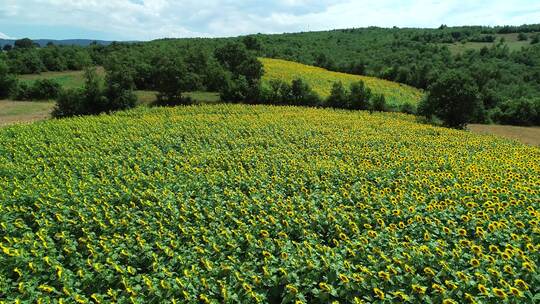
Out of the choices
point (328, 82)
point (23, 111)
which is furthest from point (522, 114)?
point (23, 111)

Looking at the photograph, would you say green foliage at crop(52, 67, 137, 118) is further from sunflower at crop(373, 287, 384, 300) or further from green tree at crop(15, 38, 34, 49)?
green tree at crop(15, 38, 34, 49)

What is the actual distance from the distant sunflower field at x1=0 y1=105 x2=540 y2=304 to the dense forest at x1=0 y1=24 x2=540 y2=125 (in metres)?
19.3

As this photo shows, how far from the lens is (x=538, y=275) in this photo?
5.56 meters

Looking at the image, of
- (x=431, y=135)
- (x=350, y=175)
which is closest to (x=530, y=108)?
(x=431, y=135)

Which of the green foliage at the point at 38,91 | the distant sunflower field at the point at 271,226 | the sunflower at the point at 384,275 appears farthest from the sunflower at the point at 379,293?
the green foliage at the point at 38,91

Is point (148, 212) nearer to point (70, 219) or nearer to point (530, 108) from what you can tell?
point (70, 219)

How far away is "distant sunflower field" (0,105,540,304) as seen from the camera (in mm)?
5965

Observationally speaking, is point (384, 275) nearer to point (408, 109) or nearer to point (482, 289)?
point (482, 289)

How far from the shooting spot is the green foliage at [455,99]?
28406 mm

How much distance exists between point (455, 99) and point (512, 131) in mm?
9258

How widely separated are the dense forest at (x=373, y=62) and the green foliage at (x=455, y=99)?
0.16 metres

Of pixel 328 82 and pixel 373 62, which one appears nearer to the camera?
pixel 328 82

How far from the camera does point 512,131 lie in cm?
3381

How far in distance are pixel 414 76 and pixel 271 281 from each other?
176 ft
